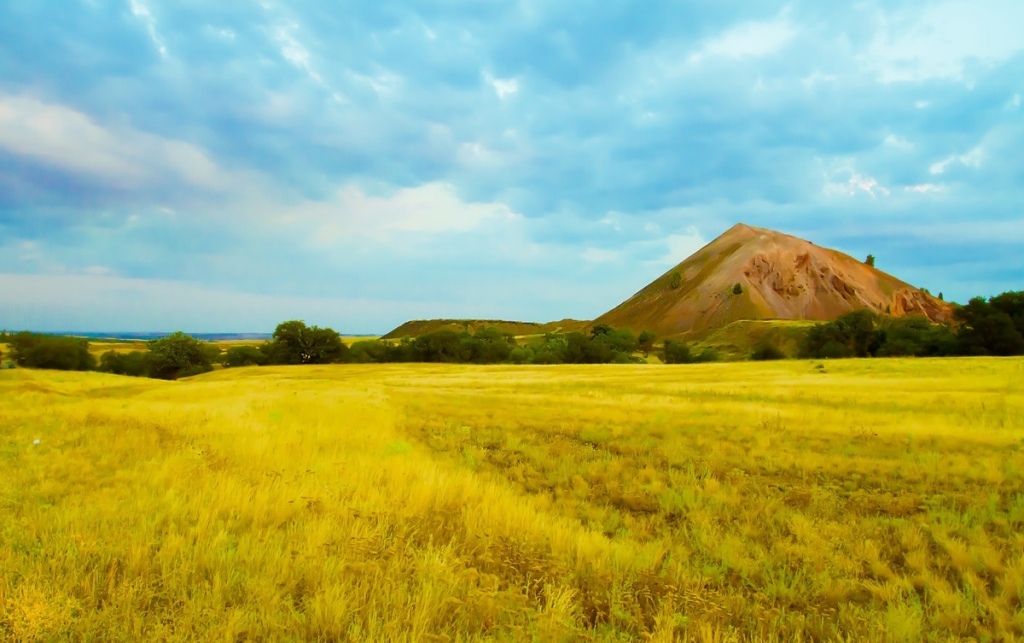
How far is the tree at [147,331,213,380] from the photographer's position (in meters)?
84.2

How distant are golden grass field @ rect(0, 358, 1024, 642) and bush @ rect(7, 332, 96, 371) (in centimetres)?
8700

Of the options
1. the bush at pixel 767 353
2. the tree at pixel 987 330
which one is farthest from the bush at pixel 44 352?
the tree at pixel 987 330

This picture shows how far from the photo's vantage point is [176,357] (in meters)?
84.7

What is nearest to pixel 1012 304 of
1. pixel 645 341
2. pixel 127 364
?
pixel 645 341

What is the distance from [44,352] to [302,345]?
36.5m

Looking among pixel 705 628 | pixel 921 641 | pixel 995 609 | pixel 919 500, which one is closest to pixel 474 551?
pixel 705 628

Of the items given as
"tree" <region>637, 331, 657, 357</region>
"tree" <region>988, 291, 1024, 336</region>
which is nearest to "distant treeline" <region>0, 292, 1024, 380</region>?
"tree" <region>988, 291, 1024, 336</region>

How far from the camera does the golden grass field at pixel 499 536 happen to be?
12.0ft

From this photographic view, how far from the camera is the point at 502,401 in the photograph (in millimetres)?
20141

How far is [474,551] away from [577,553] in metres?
1.07

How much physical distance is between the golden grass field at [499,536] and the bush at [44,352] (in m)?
87.0

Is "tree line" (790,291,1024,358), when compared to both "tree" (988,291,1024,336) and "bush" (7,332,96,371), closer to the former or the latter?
"tree" (988,291,1024,336)

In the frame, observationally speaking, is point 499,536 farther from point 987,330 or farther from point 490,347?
point 490,347

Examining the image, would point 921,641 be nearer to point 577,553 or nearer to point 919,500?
point 577,553
